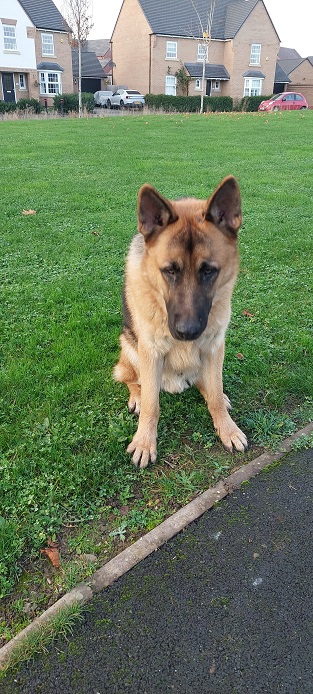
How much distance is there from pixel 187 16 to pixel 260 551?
57.6 m

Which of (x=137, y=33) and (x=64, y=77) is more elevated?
(x=137, y=33)

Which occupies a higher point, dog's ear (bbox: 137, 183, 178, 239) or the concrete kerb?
dog's ear (bbox: 137, 183, 178, 239)

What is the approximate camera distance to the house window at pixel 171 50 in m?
46.8

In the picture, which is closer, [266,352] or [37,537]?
[37,537]

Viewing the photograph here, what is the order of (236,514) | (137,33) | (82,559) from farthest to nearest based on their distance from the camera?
1. (137,33)
2. (236,514)
3. (82,559)

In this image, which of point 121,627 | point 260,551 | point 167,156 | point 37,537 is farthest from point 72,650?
point 167,156

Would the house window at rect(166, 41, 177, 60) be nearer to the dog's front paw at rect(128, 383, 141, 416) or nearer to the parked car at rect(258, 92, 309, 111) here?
the parked car at rect(258, 92, 309, 111)

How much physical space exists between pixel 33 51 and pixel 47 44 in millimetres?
1851

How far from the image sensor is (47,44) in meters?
43.6

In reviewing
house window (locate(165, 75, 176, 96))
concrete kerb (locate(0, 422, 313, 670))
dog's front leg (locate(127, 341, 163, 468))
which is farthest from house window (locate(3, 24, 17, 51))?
concrete kerb (locate(0, 422, 313, 670))

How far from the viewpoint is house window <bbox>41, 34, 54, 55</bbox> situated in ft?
142

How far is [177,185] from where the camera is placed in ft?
30.8

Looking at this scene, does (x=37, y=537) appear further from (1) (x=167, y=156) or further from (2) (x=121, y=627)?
(1) (x=167, y=156)

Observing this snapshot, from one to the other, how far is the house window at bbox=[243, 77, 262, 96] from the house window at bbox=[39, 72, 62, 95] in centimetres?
2009
